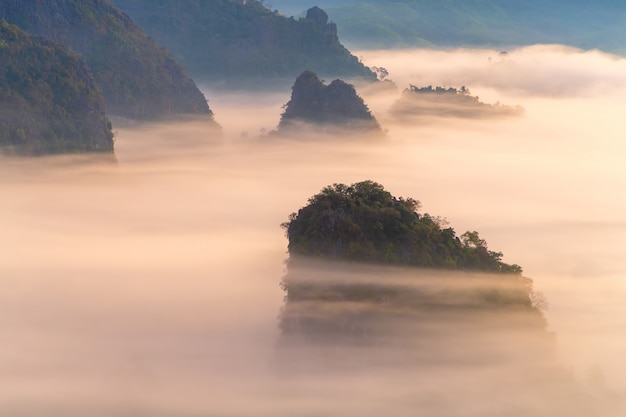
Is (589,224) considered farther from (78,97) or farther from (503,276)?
(503,276)

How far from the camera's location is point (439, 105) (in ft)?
497

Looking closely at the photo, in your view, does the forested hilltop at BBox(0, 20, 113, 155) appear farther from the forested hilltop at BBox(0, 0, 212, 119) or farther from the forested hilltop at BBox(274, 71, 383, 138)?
the forested hilltop at BBox(274, 71, 383, 138)

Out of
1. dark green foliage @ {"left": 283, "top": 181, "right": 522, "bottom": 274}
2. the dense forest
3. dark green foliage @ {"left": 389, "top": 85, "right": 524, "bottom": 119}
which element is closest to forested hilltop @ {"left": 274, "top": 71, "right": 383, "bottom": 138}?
dark green foliage @ {"left": 389, "top": 85, "right": 524, "bottom": 119}

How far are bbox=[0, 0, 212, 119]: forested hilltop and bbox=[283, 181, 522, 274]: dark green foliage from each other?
67941mm

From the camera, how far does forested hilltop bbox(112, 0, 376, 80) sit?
159625mm

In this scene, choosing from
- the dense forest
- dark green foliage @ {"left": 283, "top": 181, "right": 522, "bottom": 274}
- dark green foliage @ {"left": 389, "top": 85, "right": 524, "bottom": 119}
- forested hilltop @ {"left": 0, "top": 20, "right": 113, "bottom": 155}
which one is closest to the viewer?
the dense forest

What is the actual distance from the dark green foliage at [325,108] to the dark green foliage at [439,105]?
27.4m

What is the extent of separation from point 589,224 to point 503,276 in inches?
3309

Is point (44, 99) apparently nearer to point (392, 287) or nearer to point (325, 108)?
point (325, 108)

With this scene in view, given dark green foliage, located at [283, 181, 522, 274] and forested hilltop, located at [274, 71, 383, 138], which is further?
forested hilltop, located at [274, 71, 383, 138]

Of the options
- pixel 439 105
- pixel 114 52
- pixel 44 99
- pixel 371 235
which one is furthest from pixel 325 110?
pixel 371 235

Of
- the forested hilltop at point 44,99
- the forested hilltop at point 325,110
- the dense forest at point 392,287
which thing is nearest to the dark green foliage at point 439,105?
the forested hilltop at point 325,110

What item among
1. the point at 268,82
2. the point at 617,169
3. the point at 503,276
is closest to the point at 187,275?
the point at 503,276

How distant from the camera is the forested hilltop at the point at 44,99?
8744cm
